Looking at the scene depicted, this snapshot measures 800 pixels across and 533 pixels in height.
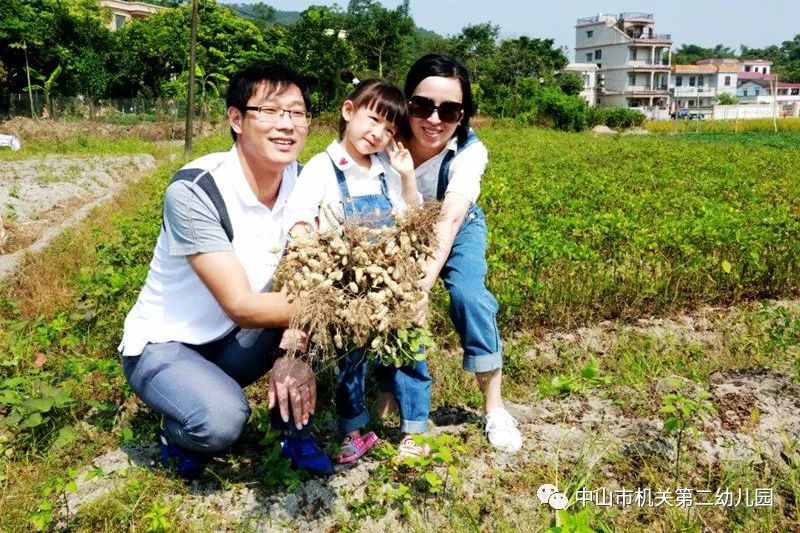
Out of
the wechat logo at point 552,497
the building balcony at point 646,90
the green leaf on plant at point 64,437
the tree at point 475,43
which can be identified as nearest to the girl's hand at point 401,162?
the wechat logo at point 552,497

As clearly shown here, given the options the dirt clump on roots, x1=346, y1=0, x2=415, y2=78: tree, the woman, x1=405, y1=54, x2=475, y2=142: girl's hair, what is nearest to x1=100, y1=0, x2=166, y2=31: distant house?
x1=346, y1=0, x2=415, y2=78: tree

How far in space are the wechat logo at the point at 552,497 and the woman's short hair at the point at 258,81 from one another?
1.84m

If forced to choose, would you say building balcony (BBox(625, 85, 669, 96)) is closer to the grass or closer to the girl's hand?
the grass

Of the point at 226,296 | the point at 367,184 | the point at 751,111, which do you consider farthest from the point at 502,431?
the point at 751,111

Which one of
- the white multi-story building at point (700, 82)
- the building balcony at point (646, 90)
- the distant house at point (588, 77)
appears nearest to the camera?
the building balcony at point (646, 90)

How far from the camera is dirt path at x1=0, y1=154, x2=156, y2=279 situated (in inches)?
312

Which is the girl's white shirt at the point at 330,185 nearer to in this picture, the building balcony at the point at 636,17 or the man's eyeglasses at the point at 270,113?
the man's eyeglasses at the point at 270,113

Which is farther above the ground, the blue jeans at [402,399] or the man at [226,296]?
the man at [226,296]

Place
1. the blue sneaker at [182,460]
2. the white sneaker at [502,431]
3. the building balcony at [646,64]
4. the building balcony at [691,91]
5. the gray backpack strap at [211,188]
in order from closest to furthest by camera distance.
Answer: the gray backpack strap at [211,188], the blue sneaker at [182,460], the white sneaker at [502,431], the building balcony at [646,64], the building balcony at [691,91]

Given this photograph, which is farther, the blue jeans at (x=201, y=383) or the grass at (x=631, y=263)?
the grass at (x=631, y=263)

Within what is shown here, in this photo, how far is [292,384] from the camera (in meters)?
2.46

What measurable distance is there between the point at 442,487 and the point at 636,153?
15.8 metres

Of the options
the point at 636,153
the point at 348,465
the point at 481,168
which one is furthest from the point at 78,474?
the point at 636,153

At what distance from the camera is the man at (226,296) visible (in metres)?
2.50
